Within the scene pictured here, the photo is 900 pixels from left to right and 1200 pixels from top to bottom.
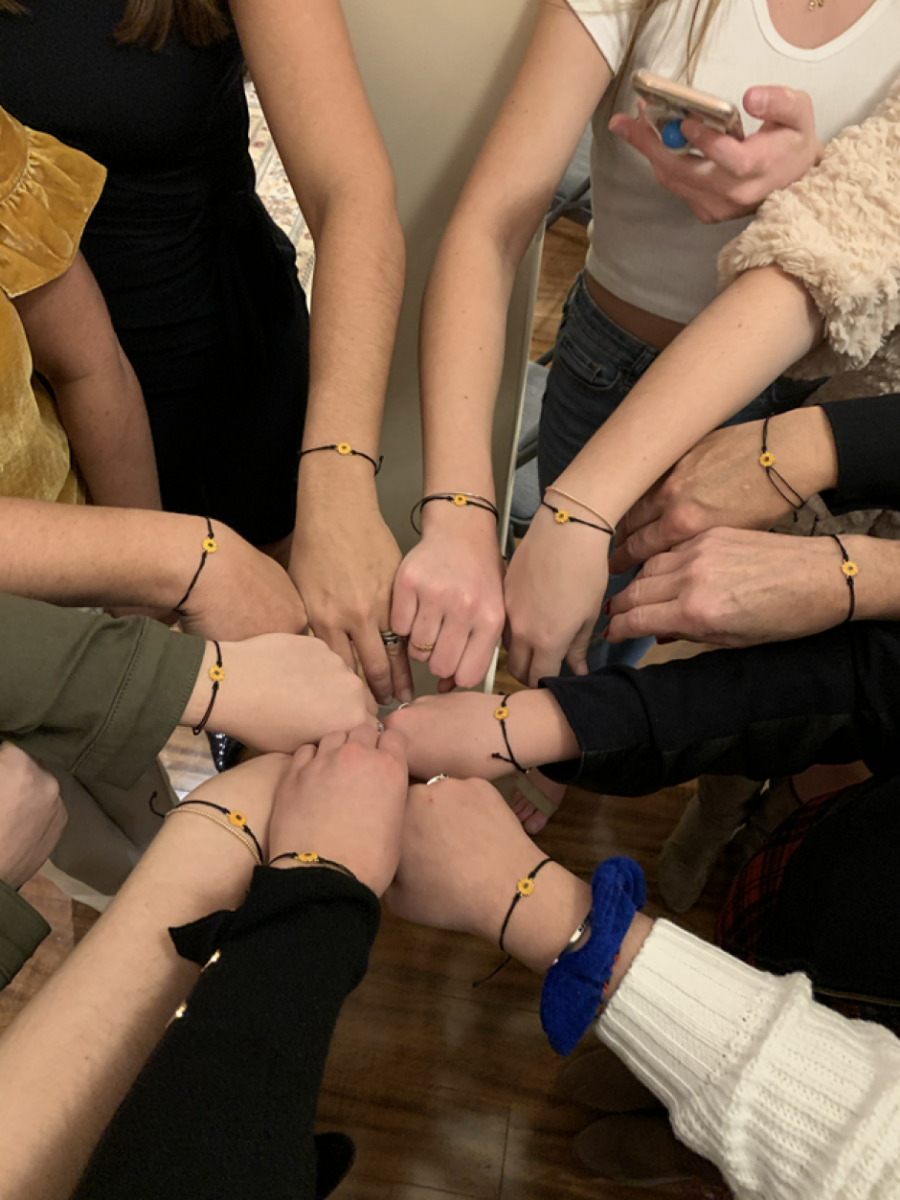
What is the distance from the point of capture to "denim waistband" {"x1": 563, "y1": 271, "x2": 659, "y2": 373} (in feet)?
3.43

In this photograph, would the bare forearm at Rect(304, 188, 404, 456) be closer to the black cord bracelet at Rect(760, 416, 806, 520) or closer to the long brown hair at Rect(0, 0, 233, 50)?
the long brown hair at Rect(0, 0, 233, 50)

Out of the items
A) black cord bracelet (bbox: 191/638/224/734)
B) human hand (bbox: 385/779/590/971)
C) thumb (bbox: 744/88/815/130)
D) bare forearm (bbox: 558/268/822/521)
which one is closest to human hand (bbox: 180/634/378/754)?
black cord bracelet (bbox: 191/638/224/734)

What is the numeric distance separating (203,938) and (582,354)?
0.88 meters

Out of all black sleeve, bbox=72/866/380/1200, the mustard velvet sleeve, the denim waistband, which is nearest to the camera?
black sleeve, bbox=72/866/380/1200

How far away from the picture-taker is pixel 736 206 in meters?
0.81

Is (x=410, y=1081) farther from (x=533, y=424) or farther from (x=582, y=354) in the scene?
(x=533, y=424)

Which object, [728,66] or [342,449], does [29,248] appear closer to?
[342,449]

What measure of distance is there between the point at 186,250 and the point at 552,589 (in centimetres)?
62

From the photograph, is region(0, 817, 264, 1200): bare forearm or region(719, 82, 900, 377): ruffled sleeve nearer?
region(0, 817, 264, 1200): bare forearm

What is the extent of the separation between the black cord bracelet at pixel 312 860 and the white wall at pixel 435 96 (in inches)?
33.1

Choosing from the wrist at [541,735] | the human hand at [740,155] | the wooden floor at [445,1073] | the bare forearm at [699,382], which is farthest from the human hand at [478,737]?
the wooden floor at [445,1073]

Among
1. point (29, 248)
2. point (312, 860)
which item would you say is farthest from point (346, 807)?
point (29, 248)

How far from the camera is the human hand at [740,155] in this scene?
75 cm

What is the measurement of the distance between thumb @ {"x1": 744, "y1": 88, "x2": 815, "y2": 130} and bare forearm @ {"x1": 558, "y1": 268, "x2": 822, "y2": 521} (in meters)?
0.14
